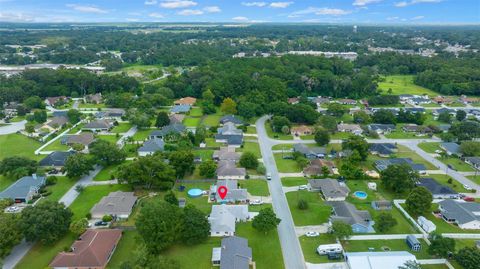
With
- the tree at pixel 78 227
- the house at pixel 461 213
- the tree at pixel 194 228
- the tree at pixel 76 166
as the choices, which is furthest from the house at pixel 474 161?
the tree at pixel 76 166

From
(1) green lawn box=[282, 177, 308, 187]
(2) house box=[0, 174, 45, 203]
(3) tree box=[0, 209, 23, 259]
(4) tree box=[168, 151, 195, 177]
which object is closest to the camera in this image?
(3) tree box=[0, 209, 23, 259]

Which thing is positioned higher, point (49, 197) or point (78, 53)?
point (78, 53)

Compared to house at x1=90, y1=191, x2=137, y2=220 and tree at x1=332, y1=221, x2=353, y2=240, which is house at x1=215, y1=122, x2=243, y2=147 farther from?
tree at x1=332, y1=221, x2=353, y2=240

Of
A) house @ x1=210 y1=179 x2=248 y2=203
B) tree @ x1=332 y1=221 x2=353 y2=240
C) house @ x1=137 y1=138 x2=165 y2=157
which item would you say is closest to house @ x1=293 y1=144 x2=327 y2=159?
house @ x1=210 y1=179 x2=248 y2=203

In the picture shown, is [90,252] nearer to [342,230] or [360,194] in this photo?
[342,230]

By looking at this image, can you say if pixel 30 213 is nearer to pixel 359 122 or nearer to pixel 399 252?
pixel 399 252

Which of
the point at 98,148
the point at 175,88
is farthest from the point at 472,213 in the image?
the point at 175,88

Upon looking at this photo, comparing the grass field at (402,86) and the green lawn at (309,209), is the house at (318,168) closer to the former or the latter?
the green lawn at (309,209)
